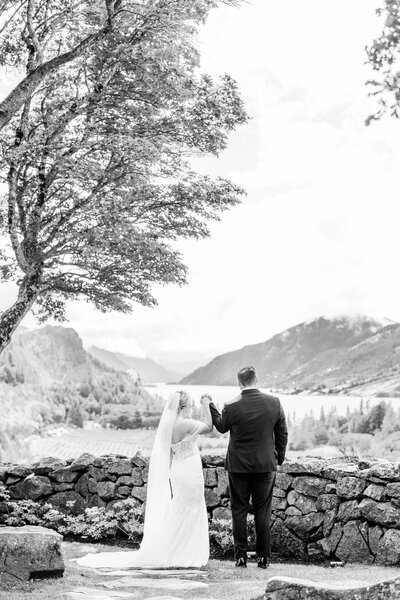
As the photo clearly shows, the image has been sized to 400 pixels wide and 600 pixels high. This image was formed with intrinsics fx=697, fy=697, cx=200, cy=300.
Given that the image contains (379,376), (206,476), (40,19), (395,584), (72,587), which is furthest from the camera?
(379,376)

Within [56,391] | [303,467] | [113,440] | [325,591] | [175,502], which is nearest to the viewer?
[325,591]

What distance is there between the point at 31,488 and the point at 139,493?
6.72ft

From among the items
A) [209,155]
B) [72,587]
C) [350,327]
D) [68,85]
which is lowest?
[72,587]

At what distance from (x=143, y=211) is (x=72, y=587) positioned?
8159 mm

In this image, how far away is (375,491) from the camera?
31.8 feet

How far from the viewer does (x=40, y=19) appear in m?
12.4

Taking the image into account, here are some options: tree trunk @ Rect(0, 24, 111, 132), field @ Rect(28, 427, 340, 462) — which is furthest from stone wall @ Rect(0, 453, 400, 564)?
field @ Rect(28, 427, 340, 462)

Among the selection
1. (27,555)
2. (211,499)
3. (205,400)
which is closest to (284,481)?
(211,499)

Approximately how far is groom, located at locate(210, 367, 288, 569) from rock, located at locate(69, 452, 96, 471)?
4.22m

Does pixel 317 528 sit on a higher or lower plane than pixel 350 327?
lower

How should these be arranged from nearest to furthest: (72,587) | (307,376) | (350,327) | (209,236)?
(72,587) → (209,236) → (307,376) → (350,327)

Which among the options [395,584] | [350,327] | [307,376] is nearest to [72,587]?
[395,584]

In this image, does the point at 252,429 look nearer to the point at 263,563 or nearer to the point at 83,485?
the point at 263,563

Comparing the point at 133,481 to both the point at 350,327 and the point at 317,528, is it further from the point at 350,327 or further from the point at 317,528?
the point at 350,327
